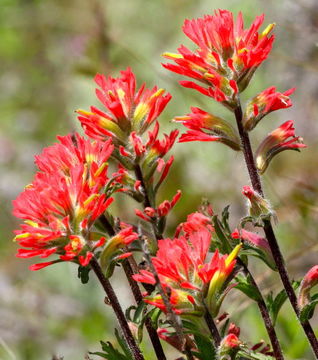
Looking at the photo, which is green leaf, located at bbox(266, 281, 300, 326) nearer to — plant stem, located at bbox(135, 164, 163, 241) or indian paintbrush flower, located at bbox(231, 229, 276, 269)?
indian paintbrush flower, located at bbox(231, 229, 276, 269)

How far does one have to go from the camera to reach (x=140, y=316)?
941 millimetres

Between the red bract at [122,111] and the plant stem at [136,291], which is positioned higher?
the red bract at [122,111]

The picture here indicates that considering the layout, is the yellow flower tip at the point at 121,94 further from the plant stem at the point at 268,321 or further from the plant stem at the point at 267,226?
the plant stem at the point at 268,321

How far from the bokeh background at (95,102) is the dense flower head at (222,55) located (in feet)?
0.86

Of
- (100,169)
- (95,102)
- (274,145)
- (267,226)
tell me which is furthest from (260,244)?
(95,102)

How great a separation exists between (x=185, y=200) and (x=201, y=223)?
1.90 meters

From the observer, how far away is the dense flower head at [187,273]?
0.85 meters

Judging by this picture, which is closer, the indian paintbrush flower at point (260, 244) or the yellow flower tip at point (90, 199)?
the yellow flower tip at point (90, 199)

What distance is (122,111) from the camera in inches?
38.7

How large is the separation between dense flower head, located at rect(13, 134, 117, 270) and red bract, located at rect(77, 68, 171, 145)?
0.25ft

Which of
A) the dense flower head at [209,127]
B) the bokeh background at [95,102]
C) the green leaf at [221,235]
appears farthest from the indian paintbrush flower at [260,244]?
the bokeh background at [95,102]

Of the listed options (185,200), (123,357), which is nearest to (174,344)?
(123,357)

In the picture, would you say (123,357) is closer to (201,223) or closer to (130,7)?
(201,223)

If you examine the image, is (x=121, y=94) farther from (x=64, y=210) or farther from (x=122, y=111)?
(x=64, y=210)
